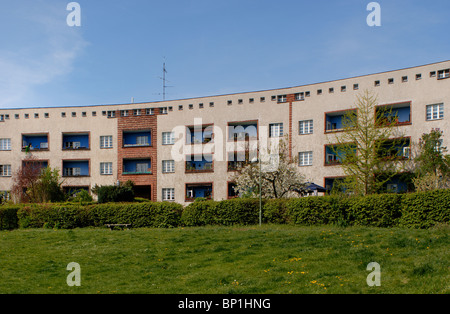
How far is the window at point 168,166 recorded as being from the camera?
53.9 metres

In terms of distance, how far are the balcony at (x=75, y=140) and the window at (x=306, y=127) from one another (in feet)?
89.9

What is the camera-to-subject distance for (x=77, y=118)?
187 ft

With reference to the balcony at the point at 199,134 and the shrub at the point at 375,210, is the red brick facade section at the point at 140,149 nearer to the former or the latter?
the balcony at the point at 199,134

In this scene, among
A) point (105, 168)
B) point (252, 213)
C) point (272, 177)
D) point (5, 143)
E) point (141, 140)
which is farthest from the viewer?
point (5, 143)

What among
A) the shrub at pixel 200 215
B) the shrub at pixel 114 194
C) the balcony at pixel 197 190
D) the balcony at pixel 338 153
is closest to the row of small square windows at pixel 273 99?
the balcony at pixel 338 153

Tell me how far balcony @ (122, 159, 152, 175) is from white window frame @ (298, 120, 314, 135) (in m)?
19.2

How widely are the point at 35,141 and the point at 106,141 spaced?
32.8 feet

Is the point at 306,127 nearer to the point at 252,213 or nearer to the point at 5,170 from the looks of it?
the point at 252,213

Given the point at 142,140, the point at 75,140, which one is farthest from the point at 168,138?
the point at 75,140

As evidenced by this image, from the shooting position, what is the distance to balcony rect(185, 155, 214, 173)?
52188 mm

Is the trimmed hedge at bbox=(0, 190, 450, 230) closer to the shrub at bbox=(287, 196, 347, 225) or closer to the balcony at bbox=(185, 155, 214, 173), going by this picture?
the shrub at bbox=(287, 196, 347, 225)

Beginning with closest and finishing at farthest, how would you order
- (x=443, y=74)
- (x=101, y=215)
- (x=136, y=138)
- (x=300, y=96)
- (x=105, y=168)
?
(x=101, y=215), (x=443, y=74), (x=300, y=96), (x=105, y=168), (x=136, y=138)

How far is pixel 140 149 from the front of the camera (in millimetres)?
55500

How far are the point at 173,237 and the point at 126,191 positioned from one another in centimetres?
2792
